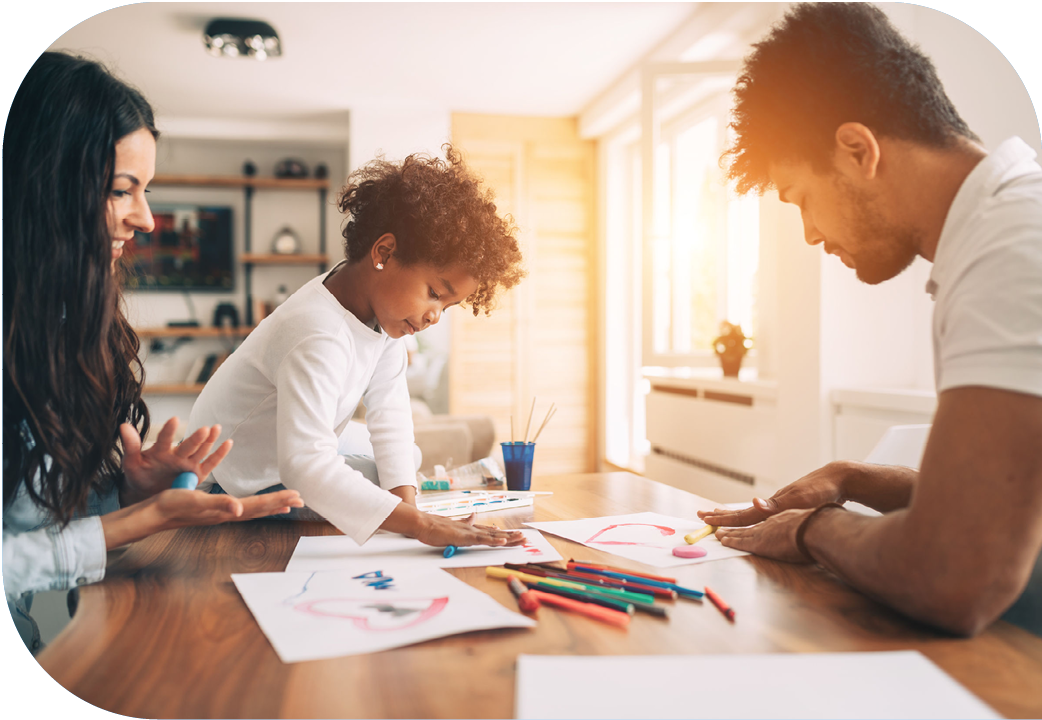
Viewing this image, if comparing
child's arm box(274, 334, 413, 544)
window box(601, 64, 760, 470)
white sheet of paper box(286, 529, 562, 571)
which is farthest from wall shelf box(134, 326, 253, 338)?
white sheet of paper box(286, 529, 562, 571)

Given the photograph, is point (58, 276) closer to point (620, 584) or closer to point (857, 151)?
point (620, 584)

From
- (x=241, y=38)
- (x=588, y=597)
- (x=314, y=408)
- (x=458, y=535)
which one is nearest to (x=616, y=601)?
(x=588, y=597)

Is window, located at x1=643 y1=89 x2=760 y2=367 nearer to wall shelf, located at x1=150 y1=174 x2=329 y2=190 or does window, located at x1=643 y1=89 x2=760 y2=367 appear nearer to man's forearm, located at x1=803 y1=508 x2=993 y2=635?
man's forearm, located at x1=803 y1=508 x2=993 y2=635

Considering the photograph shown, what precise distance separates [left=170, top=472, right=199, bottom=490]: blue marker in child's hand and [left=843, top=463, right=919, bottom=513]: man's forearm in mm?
844

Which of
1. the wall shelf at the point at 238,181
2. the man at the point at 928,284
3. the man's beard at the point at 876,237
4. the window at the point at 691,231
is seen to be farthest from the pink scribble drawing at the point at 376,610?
the wall shelf at the point at 238,181

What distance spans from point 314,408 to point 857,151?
31.1 inches

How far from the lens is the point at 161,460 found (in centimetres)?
86

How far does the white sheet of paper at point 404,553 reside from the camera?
0.84 metres

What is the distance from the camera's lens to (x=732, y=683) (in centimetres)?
52

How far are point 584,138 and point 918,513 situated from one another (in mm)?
4777

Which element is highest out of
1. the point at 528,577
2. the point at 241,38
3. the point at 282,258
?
the point at 241,38

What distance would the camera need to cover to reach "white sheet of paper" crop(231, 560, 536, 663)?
59 centimetres

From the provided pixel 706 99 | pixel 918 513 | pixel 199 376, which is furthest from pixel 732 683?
pixel 199 376

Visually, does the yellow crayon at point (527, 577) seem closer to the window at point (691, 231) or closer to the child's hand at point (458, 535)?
the child's hand at point (458, 535)
